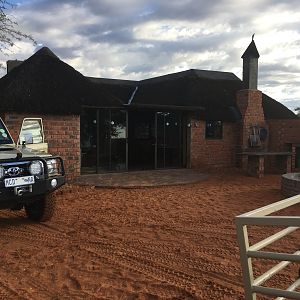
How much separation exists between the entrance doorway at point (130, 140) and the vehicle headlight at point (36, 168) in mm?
7205

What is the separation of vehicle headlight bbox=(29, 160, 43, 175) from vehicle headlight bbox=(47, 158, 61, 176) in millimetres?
188

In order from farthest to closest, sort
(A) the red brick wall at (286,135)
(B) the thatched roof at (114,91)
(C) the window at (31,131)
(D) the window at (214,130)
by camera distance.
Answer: (A) the red brick wall at (286,135) < (D) the window at (214,130) < (B) the thatched roof at (114,91) < (C) the window at (31,131)

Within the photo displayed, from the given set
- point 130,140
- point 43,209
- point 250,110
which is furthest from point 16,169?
point 250,110

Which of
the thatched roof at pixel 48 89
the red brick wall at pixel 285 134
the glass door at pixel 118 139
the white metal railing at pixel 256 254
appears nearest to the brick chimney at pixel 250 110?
the red brick wall at pixel 285 134

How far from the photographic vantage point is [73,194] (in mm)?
10062

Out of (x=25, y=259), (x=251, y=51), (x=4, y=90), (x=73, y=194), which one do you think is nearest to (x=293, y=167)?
(x=251, y=51)

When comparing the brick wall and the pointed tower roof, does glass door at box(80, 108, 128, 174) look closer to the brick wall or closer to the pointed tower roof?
the brick wall

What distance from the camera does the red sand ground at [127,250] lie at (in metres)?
4.12

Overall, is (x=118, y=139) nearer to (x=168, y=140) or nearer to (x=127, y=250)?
(x=168, y=140)

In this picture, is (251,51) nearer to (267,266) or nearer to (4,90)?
(4,90)

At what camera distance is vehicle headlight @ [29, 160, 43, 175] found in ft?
19.5

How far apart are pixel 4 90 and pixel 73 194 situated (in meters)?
3.49

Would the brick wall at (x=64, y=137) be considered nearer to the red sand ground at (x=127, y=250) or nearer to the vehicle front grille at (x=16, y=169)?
the red sand ground at (x=127, y=250)

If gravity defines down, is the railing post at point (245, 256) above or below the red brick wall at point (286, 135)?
below
